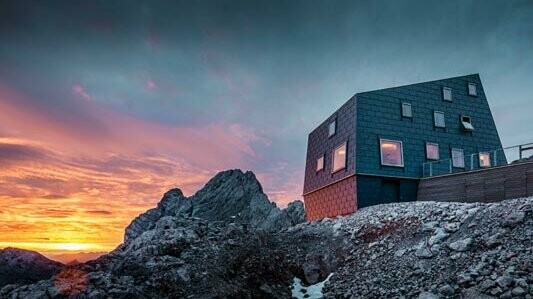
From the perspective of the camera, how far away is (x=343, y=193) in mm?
27609

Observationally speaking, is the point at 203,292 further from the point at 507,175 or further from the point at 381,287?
the point at 507,175

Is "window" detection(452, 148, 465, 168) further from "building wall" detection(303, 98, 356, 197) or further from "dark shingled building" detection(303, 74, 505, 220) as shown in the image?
"building wall" detection(303, 98, 356, 197)

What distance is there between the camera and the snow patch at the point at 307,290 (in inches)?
649

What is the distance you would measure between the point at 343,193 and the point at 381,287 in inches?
506

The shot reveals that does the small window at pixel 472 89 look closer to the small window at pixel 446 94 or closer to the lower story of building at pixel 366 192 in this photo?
the small window at pixel 446 94

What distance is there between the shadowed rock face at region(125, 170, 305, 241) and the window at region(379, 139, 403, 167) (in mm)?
25193

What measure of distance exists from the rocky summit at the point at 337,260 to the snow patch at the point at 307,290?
3.1 inches

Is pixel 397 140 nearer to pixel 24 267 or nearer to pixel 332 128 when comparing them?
pixel 332 128

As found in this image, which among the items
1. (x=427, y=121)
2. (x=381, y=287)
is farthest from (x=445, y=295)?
(x=427, y=121)

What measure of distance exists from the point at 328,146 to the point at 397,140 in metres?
5.57

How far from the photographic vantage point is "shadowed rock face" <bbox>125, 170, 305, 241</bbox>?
52219mm

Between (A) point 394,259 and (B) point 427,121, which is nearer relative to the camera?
(A) point 394,259

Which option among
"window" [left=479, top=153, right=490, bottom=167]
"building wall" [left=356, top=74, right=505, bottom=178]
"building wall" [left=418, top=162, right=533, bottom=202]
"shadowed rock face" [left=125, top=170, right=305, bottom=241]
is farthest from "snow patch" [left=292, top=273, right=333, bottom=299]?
"shadowed rock face" [left=125, top=170, right=305, bottom=241]

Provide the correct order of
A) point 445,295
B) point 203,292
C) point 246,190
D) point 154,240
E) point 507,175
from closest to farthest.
Answer: point 445,295 → point 203,292 → point 154,240 → point 507,175 → point 246,190
